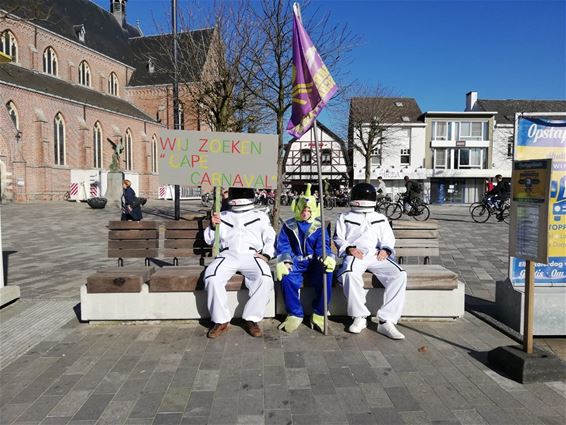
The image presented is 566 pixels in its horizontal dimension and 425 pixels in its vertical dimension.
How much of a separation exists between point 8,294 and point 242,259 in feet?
10.5

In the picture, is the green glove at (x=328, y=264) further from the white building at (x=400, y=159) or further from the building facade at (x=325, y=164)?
the building facade at (x=325, y=164)

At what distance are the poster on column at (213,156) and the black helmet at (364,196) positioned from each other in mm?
981

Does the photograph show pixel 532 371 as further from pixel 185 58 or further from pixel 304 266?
pixel 185 58

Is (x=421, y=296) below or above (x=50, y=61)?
below

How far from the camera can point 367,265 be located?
4.36 metres

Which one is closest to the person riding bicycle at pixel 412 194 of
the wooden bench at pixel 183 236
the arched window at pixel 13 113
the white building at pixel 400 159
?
the wooden bench at pixel 183 236

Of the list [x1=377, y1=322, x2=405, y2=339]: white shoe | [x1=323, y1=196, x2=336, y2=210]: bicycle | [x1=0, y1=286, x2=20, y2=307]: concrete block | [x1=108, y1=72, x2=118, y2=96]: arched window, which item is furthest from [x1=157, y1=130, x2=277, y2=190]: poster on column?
[x1=108, y1=72, x2=118, y2=96]: arched window

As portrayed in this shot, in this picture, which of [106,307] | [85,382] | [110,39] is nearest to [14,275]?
[106,307]

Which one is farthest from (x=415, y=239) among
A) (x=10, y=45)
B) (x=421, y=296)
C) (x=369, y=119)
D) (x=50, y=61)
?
(x=50, y=61)

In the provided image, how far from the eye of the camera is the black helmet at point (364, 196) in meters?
4.48

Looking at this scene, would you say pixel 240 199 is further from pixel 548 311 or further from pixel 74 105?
pixel 74 105

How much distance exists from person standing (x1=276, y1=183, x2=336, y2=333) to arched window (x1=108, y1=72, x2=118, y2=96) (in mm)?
48880

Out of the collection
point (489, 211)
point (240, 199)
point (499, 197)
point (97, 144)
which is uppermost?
point (97, 144)

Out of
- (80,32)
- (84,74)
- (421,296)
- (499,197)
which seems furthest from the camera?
(84,74)
